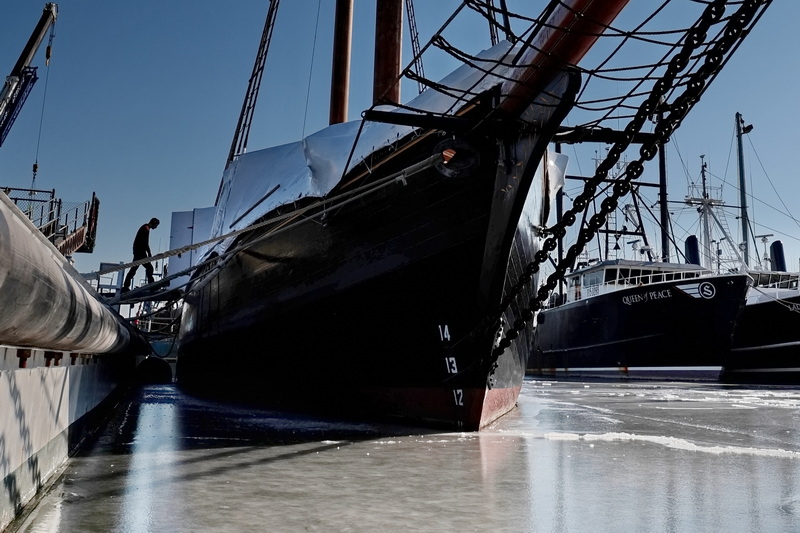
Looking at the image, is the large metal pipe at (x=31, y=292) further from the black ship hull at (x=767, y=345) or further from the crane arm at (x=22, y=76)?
the black ship hull at (x=767, y=345)

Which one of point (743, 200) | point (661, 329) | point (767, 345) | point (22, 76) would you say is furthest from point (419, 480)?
point (743, 200)

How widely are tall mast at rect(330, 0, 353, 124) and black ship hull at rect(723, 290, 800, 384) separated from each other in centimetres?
1478

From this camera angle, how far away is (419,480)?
134 inches

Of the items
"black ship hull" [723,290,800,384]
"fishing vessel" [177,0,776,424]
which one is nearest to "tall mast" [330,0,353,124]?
"fishing vessel" [177,0,776,424]

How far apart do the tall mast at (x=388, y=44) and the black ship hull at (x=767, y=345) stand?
1554 centimetres

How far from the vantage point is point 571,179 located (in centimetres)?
3108

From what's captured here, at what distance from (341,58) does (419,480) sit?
9.65 m

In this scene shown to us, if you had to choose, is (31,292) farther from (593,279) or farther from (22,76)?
(593,279)

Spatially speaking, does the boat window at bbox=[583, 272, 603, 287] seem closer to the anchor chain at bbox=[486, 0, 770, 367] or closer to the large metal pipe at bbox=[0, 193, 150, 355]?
the anchor chain at bbox=[486, 0, 770, 367]

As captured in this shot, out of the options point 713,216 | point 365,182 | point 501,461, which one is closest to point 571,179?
point 713,216

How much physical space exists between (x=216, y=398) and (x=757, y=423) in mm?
7660

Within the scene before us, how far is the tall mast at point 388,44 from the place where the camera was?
8.65 m

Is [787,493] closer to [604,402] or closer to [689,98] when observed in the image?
[689,98]

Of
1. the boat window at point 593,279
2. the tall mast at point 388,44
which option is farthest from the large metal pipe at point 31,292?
the boat window at point 593,279
